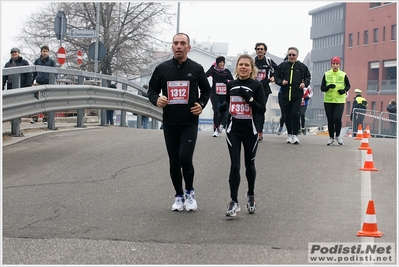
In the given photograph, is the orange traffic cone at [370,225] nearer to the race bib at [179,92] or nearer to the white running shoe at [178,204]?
the white running shoe at [178,204]

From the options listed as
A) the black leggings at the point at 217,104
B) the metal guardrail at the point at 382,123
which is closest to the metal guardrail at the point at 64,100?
the black leggings at the point at 217,104

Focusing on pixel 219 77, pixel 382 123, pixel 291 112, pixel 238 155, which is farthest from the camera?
pixel 382 123

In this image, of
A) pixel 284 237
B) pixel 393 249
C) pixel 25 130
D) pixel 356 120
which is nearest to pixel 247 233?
pixel 284 237

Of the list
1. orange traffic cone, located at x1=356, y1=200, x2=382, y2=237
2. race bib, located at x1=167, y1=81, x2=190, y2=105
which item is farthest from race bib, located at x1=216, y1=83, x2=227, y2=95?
orange traffic cone, located at x1=356, y1=200, x2=382, y2=237

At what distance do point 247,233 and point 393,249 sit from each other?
143 centimetres

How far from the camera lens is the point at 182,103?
8977mm

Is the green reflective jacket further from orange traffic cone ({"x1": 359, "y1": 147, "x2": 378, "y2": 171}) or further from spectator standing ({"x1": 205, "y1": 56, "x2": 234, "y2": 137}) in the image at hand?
orange traffic cone ({"x1": 359, "y1": 147, "x2": 378, "y2": 171})

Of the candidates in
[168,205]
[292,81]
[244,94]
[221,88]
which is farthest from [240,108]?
[221,88]

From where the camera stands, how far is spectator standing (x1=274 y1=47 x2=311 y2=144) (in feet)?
50.0

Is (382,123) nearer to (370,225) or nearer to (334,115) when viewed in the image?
(334,115)

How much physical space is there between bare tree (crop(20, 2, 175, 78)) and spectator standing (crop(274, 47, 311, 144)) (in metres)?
29.5

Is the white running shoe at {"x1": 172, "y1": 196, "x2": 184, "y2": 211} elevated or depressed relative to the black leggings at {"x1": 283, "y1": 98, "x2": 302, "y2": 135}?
depressed

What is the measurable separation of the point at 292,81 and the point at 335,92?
3.30 feet

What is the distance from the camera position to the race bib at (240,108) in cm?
898
